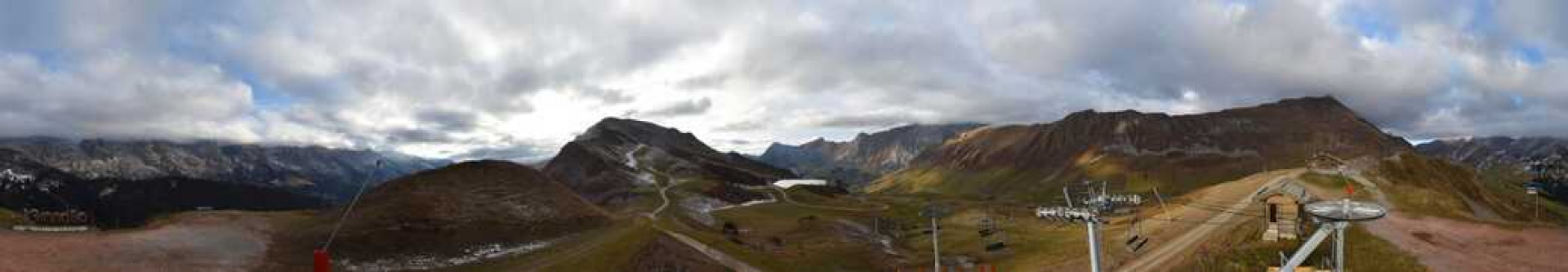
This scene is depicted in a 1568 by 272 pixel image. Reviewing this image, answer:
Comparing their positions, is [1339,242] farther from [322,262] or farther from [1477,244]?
[1477,244]

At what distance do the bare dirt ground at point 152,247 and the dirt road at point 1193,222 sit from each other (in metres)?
90.2

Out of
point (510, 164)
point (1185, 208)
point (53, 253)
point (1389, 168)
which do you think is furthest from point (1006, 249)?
point (53, 253)

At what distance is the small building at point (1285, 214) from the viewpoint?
64.3 m

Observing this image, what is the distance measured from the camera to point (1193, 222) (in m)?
104

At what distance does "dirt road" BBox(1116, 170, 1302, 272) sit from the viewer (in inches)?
3172

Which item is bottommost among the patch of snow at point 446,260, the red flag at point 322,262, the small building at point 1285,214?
the patch of snow at point 446,260

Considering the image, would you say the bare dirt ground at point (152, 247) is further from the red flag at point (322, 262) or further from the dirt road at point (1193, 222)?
the dirt road at point (1193, 222)

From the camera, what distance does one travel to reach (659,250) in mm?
76750

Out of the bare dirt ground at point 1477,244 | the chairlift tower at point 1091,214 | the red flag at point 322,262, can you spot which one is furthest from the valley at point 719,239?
the red flag at point 322,262

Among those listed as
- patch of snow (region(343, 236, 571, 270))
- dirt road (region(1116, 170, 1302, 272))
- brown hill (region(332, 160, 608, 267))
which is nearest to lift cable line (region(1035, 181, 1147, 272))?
dirt road (region(1116, 170, 1302, 272))

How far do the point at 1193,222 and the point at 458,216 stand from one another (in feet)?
326

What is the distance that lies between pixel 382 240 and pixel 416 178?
998 inches

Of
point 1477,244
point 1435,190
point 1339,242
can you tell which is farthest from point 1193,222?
point 1339,242

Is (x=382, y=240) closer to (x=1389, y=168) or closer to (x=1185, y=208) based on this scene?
(x=1185, y=208)
